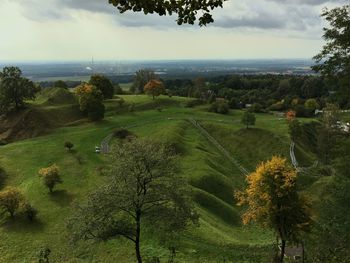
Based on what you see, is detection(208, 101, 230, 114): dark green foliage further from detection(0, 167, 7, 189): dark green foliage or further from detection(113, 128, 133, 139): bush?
detection(0, 167, 7, 189): dark green foliage

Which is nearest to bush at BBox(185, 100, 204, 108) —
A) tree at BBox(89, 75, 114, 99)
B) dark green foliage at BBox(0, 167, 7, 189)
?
tree at BBox(89, 75, 114, 99)

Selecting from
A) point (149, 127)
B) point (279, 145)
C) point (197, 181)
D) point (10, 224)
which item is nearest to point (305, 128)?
point (279, 145)

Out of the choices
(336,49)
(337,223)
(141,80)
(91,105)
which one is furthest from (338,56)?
(141,80)

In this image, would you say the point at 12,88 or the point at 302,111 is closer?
the point at 12,88

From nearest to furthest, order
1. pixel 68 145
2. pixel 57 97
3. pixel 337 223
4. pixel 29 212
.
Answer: pixel 337 223 < pixel 29 212 < pixel 68 145 < pixel 57 97

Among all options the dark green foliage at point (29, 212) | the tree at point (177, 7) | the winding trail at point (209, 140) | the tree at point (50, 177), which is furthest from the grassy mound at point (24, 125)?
the tree at point (177, 7)

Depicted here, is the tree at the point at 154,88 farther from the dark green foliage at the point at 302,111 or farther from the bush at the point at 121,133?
the dark green foliage at the point at 302,111

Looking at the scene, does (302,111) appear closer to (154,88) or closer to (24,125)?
(154,88)
